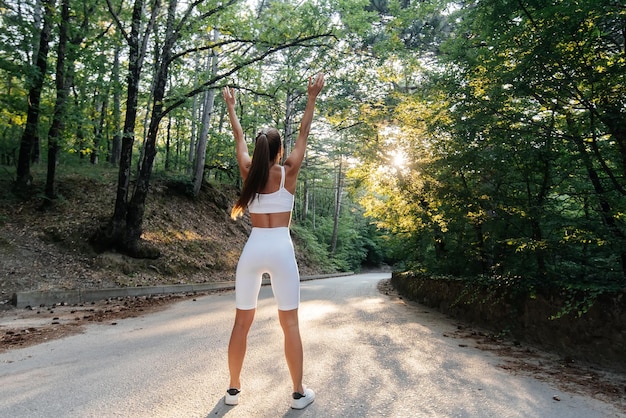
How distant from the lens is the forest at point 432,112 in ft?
16.8

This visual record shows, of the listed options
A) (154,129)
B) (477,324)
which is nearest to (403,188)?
(477,324)

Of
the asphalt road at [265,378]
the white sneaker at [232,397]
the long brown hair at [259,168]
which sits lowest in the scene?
the asphalt road at [265,378]

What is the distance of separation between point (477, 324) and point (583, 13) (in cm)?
509

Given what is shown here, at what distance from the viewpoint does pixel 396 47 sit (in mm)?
13227

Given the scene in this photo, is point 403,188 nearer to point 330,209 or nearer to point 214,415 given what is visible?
point 214,415

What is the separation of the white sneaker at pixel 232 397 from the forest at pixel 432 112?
418 cm

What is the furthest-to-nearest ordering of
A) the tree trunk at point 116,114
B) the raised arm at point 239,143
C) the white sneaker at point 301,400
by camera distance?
the tree trunk at point 116,114, the raised arm at point 239,143, the white sneaker at point 301,400

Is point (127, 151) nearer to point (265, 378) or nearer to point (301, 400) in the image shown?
point (265, 378)

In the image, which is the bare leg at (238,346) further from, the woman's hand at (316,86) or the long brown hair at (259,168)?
the woman's hand at (316,86)

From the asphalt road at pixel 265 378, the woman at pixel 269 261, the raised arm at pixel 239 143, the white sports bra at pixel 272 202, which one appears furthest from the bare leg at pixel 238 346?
the raised arm at pixel 239 143

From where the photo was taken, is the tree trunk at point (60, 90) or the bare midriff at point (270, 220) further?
the tree trunk at point (60, 90)

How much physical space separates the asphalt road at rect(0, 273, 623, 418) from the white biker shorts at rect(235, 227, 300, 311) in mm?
781

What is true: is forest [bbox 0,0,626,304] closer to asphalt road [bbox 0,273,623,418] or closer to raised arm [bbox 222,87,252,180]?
asphalt road [bbox 0,273,623,418]

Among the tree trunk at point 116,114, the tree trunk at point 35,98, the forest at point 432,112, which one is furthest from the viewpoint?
the tree trunk at point 116,114
